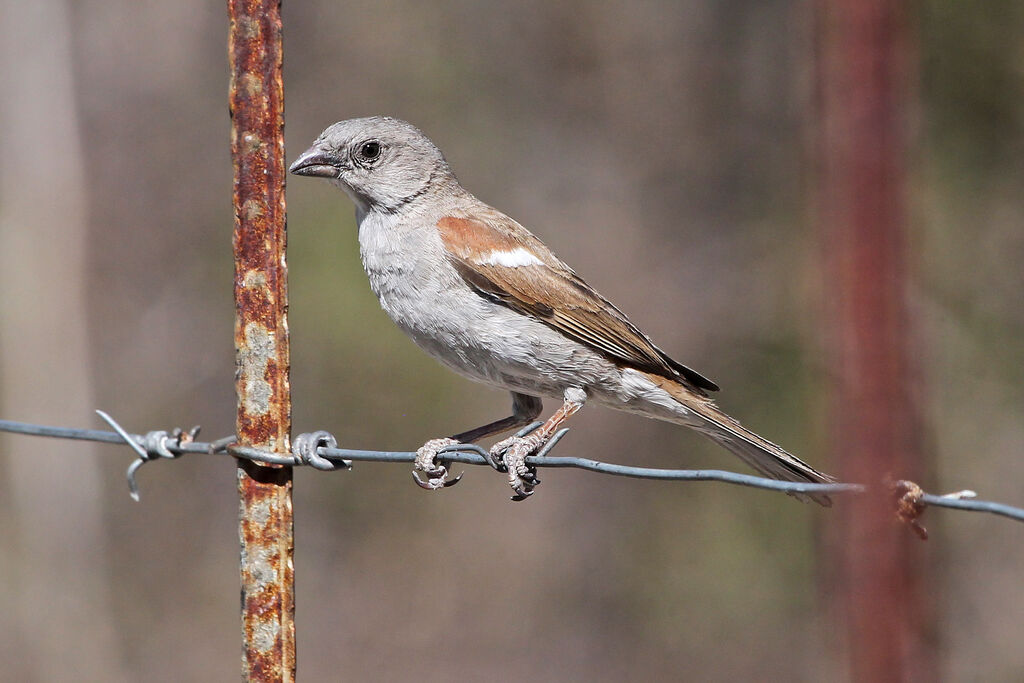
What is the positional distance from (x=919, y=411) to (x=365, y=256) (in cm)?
406

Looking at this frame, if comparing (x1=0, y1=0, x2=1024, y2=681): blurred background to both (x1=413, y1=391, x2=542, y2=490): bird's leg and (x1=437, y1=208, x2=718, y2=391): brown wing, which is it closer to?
(x1=413, y1=391, x2=542, y2=490): bird's leg

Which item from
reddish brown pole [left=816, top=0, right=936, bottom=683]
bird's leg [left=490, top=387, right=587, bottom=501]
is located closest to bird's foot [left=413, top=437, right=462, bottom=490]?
bird's leg [left=490, top=387, right=587, bottom=501]

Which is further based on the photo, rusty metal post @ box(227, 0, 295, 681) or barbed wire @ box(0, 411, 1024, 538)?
rusty metal post @ box(227, 0, 295, 681)

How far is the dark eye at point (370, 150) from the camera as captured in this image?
4.83 metres

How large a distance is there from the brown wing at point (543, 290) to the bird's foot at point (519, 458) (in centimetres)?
57

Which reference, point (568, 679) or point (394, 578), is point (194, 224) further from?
point (568, 679)

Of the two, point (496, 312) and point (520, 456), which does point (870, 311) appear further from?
point (496, 312)

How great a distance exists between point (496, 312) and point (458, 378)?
4.73 meters

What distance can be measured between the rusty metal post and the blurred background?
513 cm

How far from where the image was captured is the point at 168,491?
941cm

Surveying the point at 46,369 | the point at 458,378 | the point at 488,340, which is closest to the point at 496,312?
the point at 488,340

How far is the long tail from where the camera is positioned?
393 cm

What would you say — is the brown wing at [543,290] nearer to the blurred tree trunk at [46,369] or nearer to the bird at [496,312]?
the bird at [496,312]

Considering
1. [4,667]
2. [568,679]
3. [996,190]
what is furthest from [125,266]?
[996,190]
